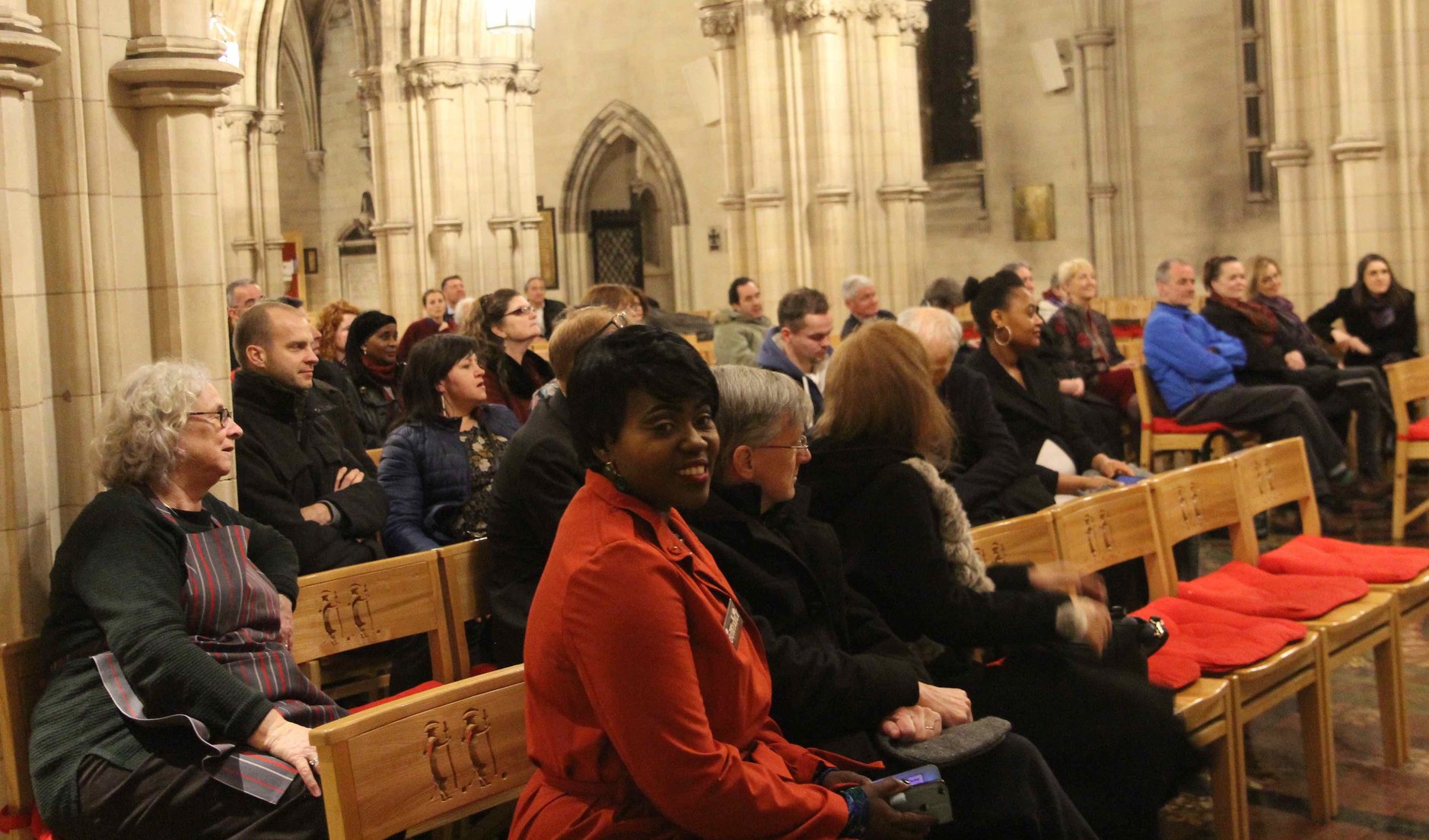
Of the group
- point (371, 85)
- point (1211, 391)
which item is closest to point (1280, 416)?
point (1211, 391)

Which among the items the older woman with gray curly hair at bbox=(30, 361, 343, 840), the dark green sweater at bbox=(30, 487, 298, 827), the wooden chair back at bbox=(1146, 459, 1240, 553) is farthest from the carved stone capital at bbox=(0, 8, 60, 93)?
the wooden chair back at bbox=(1146, 459, 1240, 553)

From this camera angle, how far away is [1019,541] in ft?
13.7

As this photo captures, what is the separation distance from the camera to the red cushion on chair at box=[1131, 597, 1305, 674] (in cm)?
395

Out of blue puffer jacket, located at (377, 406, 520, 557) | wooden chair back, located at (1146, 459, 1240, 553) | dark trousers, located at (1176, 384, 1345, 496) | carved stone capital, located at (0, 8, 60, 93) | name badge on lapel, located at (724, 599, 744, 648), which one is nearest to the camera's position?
name badge on lapel, located at (724, 599, 744, 648)

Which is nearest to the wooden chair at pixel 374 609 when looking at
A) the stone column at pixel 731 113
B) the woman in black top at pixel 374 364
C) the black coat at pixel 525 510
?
the black coat at pixel 525 510

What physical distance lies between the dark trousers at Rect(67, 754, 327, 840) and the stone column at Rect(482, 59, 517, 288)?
13510 mm

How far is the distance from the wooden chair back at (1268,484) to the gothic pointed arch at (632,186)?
648 inches

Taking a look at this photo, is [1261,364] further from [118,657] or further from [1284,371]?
[118,657]

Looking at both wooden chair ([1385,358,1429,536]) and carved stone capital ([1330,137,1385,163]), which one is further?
carved stone capital ([1330,137,1385,163])

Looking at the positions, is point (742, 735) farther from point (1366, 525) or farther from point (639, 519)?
point (1366, 525)

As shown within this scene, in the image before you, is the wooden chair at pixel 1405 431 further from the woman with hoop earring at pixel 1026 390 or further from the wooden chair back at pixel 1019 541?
the wooden chair back at pixel 1019 541

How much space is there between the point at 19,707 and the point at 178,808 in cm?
45

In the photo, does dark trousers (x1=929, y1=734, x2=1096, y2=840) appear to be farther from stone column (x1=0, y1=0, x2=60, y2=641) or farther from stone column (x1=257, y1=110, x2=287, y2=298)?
stone column (x1=257, y1=110, x2=287, y2=298)

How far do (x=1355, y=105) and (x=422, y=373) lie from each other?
7880mm
